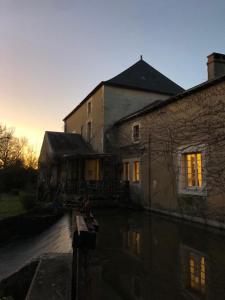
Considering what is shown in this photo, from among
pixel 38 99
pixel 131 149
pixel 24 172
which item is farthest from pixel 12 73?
pixel 24 172

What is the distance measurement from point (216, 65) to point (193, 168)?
A: 16.8ft

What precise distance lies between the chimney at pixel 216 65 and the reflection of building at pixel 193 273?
8675 mm

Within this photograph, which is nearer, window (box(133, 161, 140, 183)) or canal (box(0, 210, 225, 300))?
canal (box(0, 210, 225, 300))

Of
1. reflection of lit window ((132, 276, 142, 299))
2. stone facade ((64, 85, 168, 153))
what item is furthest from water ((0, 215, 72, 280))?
stone facade ((64, 85, 168, 153))

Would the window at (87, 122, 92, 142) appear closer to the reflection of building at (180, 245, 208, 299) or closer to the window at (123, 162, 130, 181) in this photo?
the window at (123, 162, 130, 181)

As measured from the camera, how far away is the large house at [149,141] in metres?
7.73

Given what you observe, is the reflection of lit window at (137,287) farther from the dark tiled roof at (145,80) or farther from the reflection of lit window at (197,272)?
the dark tiled roof at (145,80)

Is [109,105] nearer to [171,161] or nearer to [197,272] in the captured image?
[171,161]

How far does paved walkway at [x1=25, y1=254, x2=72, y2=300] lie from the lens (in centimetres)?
401

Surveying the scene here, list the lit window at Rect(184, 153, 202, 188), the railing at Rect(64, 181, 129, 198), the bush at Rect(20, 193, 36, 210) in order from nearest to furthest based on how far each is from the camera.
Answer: the lit window at Rect(184, 153, 202, 188), the railing at Rect(64, 181, 129, 198), the bush at Rect(20, 193, 36, 210)

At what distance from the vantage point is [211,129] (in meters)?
3.25

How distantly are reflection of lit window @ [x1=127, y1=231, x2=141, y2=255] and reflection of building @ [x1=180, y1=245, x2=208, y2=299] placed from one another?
1117mm

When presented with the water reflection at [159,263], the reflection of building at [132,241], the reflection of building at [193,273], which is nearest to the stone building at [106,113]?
the reflection of building at [132,241]

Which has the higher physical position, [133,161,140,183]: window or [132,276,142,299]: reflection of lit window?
[133,161,140,183]: window
